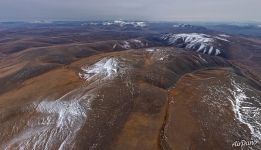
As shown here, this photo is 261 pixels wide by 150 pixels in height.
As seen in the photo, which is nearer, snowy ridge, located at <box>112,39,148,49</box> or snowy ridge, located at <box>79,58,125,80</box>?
snowy ridge, located at <box>79,58,125,80</box>

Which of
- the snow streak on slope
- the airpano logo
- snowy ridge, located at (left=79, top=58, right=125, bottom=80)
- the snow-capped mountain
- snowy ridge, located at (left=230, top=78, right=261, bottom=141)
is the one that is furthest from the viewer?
the snow-capped mountain

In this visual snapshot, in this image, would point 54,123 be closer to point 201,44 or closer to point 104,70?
point 104,70

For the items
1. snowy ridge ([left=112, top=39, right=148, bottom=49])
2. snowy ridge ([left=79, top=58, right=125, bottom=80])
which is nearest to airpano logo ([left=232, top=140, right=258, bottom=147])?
snowy ridge ([left=79, top=58, right=125, bottom=80])

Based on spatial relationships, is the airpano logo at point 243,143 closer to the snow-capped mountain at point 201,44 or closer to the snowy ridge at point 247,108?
the snowy ridge at point 247,108

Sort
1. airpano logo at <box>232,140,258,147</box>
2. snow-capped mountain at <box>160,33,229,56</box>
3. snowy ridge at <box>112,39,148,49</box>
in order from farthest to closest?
1. snow-capped mountain at <box>160,33,229,56</box>
2. snowy ridge at <box>112,39,148,49</box>
3. airpano logo at <box>232,140,258,147</box>

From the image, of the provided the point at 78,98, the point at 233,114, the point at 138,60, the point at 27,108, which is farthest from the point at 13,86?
the point at 233,114

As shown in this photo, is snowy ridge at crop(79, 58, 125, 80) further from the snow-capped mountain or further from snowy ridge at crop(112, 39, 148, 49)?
the snow-capped mountain

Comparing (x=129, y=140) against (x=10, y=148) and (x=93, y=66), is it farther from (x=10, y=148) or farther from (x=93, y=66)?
(x=93, y=66)
